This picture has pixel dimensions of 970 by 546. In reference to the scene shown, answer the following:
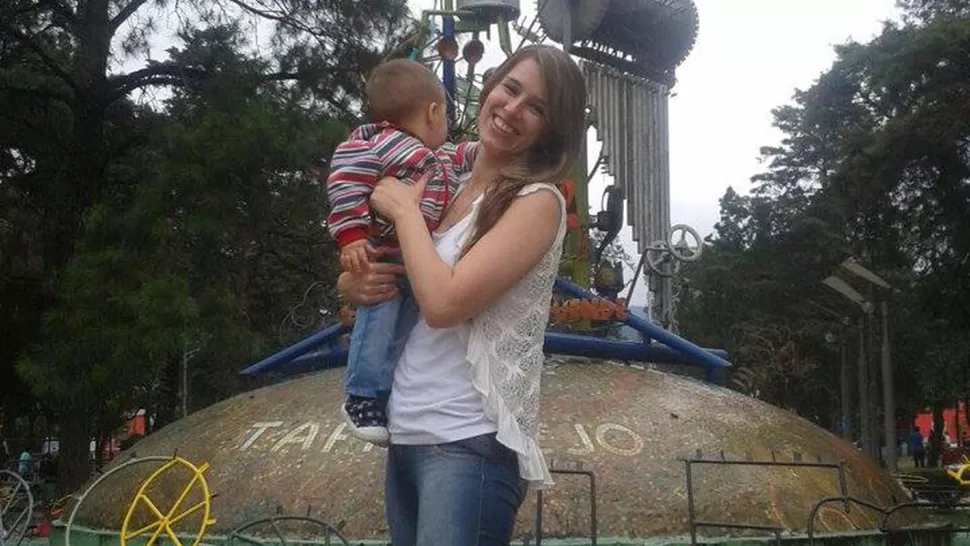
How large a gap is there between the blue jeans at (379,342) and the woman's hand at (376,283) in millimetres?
14

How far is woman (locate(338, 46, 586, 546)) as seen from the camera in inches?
90.8

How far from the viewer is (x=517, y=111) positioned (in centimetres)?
254

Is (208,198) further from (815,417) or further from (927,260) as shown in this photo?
(815,417)

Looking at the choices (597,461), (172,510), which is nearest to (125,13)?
(597,461)

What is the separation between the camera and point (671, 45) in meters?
14.8

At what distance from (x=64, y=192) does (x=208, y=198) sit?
455cm

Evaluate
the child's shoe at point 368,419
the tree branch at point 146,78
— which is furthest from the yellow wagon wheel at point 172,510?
the tree branch at point 146,78

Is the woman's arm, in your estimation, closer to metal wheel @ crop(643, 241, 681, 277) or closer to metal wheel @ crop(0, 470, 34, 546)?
metal wheel @ crop(0, 470, 34, 546)

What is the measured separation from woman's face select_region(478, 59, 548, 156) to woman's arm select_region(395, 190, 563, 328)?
19 cm

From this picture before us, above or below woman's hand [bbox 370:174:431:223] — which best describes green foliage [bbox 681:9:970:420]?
above

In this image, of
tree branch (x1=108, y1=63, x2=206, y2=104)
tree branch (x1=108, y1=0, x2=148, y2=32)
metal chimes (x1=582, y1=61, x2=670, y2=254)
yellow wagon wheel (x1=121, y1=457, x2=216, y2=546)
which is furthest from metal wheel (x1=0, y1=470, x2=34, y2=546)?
tree branch (x1=108, y1=0, x2=148, y2=32)

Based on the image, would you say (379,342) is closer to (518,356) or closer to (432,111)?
(518,356)

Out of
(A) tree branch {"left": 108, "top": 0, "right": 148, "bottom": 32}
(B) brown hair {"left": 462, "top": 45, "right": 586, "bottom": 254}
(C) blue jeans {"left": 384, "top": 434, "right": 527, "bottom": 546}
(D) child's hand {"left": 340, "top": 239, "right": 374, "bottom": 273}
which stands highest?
(A) tree branch {"left": 108, "top": 0, "right": 148, "bottom": 32}

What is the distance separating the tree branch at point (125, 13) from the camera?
15.2 m
